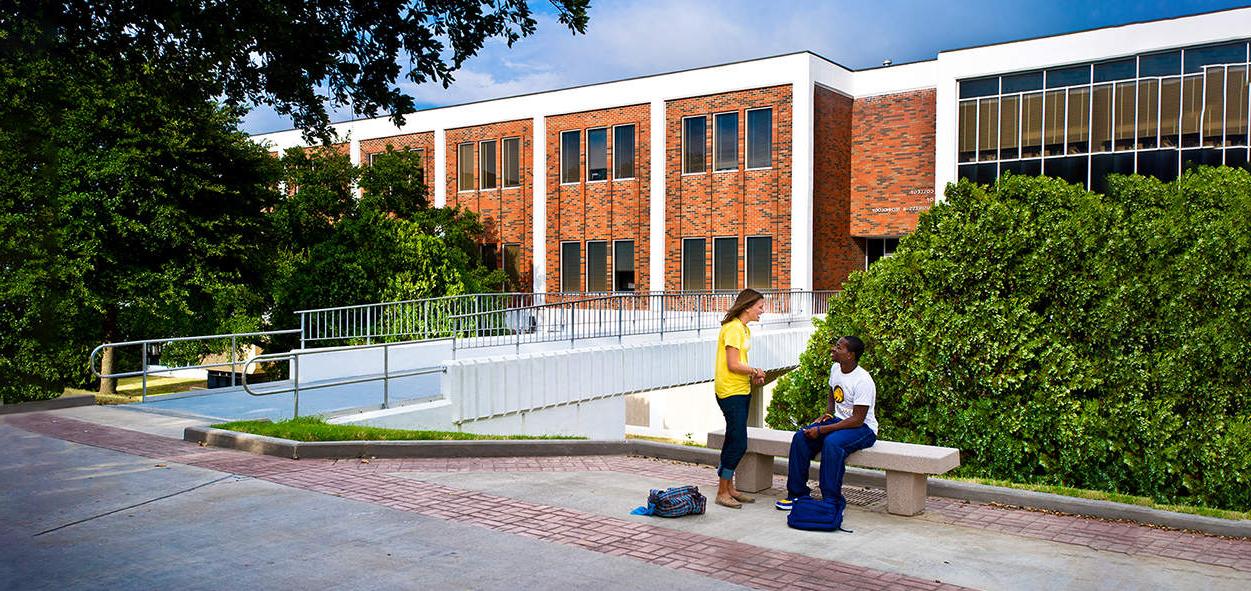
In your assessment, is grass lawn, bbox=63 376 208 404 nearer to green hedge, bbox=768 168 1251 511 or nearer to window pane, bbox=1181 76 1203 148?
green hedge, bbox=768 168 1251 511

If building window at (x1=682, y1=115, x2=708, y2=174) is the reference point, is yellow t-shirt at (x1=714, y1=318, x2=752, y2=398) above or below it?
below

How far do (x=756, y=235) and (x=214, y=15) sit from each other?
24258 millimetres

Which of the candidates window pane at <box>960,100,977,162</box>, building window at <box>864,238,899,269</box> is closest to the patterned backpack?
window pane at <box>960,100,977,162</box>

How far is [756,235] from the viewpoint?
1244 inches

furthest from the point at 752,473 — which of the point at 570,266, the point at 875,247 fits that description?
the point at 570,266

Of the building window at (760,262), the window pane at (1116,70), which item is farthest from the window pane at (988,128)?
the building window at (760,262)

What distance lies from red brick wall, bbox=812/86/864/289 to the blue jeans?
2373cm

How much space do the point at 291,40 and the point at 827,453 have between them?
611 centimetres

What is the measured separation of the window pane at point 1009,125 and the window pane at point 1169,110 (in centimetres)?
393

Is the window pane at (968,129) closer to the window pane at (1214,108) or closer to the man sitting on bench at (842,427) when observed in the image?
the window pane at (1214,108)

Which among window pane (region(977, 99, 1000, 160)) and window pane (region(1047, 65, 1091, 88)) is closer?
window pane (region(1047, 65, 1091, 88))

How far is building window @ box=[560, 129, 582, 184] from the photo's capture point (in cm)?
3584

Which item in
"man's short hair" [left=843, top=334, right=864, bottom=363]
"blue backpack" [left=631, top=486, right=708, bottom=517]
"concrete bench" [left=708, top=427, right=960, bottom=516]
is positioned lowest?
"blue backpack" [left=631, top=486, right=708, bottom=517]

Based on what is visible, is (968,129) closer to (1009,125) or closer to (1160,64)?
(1009,125)
